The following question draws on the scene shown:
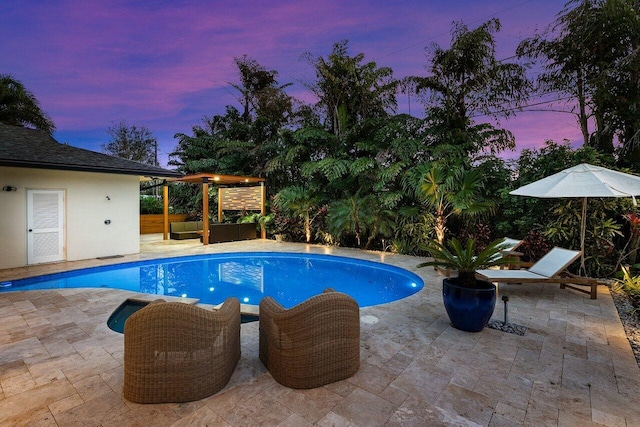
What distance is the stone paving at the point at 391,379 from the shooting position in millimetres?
2297

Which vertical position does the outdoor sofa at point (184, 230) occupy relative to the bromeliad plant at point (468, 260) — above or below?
below

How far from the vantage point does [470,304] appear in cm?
375

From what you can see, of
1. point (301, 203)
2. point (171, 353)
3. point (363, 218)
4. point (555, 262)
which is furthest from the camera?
point (301, 203)

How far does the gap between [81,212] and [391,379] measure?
953 centimetres

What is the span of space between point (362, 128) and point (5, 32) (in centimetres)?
1816

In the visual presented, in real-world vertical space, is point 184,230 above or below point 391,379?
above

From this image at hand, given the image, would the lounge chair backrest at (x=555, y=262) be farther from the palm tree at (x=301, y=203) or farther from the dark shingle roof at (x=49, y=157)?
the dark shingle roof at (x=49, y=157)

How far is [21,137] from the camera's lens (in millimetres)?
8711

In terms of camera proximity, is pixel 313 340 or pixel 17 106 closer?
pixel 313 340

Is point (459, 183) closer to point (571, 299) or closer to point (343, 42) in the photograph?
point (571, 299)

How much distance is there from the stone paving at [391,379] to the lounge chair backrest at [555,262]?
30.8 inches

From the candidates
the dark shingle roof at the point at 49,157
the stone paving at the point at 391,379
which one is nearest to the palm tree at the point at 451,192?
the stone paving at the point at 391,379

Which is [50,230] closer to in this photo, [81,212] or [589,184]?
[81,212]

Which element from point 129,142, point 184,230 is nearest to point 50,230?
point 184,230
